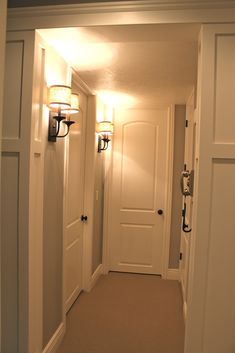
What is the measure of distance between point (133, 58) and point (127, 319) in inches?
94.3

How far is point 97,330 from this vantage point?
2.74 metres

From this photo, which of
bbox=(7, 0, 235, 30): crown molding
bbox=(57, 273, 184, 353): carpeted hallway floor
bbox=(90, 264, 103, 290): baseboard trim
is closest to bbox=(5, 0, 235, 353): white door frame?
bbox=(7, 0, 235, 30): crown molding

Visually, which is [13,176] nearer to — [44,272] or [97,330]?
A: [44,272]

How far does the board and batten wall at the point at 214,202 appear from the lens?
5.52ft

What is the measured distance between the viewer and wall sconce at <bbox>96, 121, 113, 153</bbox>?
11.9 feet

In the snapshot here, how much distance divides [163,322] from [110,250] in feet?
4.86

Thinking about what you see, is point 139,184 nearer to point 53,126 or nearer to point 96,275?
point 96,275

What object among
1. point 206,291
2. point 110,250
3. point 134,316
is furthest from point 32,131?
point 110,250

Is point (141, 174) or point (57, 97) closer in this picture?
point (57, 97)

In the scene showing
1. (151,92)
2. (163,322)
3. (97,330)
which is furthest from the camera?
(151,92)

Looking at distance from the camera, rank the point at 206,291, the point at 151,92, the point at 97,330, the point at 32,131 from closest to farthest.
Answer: the point at 206,291 < the point at 32,131 < the point at 97,330 < the point at 151,92

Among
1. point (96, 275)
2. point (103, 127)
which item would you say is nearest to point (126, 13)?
point (103, 127)

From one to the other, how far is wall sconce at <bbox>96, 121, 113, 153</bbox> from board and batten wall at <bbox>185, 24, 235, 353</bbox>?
6.50 ft

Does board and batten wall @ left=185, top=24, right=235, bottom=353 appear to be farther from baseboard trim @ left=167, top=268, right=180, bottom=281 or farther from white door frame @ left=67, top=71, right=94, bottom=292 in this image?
baseboard trim @ left=167, top=268, right=180, bottom=281
